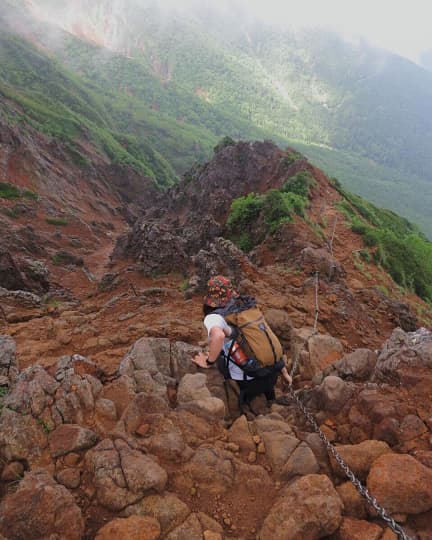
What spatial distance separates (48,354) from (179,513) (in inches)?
193

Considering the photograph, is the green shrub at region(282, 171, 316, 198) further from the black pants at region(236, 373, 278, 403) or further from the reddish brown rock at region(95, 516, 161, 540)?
the reddish brown rock at region(95, 516, 161, 540)

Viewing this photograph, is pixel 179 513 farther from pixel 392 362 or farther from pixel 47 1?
pixel 47 1

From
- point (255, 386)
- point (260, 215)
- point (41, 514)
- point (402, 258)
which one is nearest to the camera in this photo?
point (41, 514)

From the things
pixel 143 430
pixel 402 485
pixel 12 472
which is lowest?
pixel 12 472

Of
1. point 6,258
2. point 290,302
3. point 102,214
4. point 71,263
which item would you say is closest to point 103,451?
point 290,302

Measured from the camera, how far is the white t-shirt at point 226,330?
4.97 m

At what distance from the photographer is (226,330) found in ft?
16.5

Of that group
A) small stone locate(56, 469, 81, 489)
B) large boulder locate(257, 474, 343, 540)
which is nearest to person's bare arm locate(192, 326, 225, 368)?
large boulder locate(257, 474, 343, 540)

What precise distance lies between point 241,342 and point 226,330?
9.9 inches

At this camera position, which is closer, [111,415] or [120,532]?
[120,532]

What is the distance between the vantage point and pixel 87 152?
201ft

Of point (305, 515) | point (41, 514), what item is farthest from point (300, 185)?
point (41, 514)

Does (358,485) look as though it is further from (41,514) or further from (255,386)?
(41,514)

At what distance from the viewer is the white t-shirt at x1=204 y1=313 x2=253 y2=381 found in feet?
16.3
